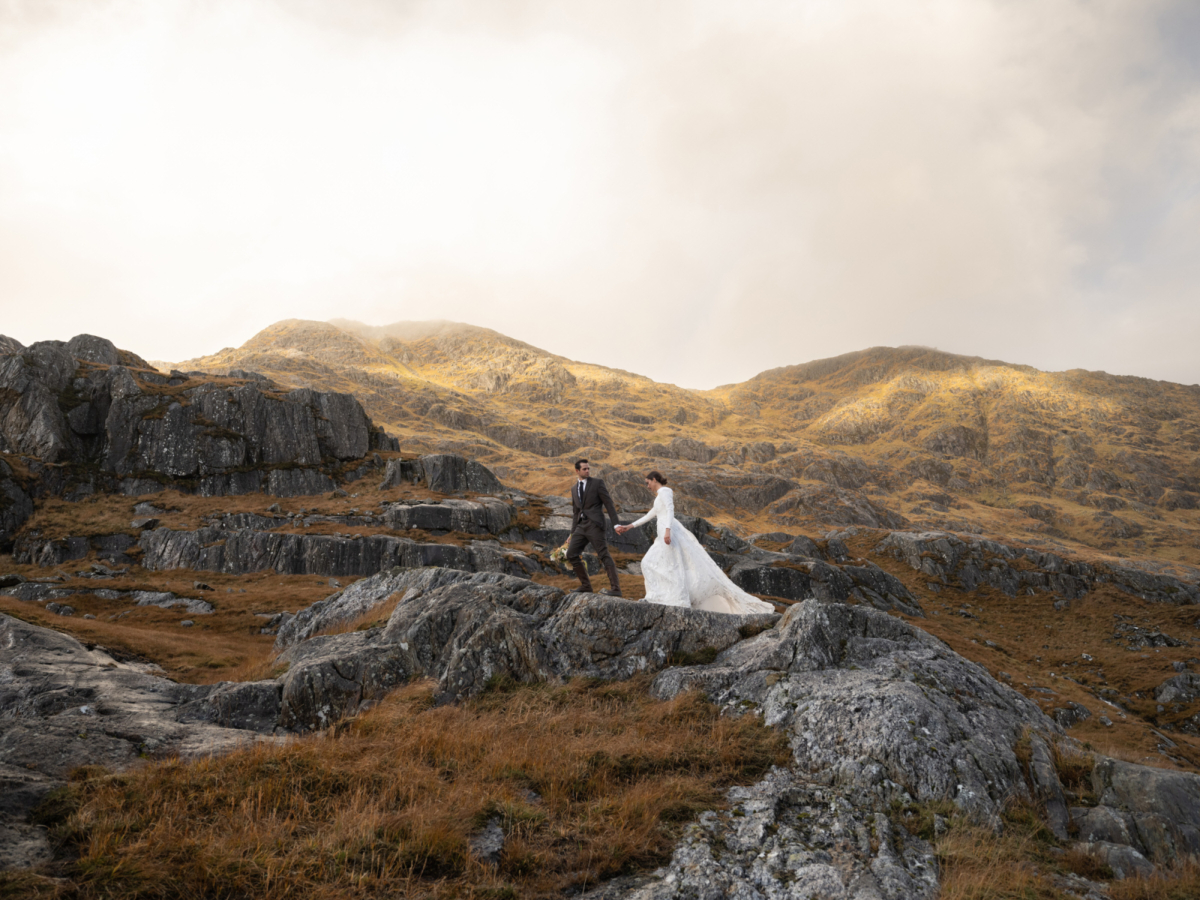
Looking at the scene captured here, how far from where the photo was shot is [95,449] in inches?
2712

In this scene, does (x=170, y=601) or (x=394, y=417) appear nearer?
(x=170, y=601)

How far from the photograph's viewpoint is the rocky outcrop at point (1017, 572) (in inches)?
2953

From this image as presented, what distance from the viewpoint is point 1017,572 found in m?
78.5

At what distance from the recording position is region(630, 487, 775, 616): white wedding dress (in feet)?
46.6

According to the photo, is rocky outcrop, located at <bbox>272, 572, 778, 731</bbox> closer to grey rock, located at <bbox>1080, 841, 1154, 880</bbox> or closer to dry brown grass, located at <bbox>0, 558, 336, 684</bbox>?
grey rock, located at <bbox>1080, 841, 1154, 880</bbox>

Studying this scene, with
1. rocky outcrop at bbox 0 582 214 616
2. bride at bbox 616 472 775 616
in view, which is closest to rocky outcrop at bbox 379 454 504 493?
rocky outcrop at bbox 0 582 214 616

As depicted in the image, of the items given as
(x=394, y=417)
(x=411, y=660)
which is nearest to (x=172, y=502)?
(x=411, y=660)

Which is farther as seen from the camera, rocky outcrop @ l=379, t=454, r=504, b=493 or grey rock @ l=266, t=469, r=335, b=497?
rocky outcrop @ l=379, t=454, r=504, b=493

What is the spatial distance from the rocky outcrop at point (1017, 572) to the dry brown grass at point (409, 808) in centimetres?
8382

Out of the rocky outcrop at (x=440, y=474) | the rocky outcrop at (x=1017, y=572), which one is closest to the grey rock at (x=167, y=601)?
the rocky outcrop at (x=440, y=474)

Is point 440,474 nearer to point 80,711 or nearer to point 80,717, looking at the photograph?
point 80,711

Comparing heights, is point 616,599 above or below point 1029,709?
above

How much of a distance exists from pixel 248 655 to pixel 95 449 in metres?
67.0

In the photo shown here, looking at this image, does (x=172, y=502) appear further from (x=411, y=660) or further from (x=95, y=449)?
(x=411, y=660)
